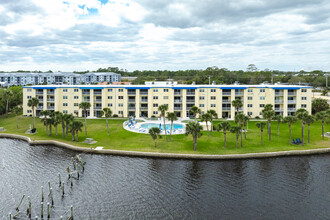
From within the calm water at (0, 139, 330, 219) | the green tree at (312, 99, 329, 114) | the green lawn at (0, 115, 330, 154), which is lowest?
the calm water at (0, 139, 330, 219)

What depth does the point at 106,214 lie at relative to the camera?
91.8 feet

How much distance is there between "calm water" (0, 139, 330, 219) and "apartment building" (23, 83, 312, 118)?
112 feet

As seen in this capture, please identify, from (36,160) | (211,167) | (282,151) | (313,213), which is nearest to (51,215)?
(36,160)

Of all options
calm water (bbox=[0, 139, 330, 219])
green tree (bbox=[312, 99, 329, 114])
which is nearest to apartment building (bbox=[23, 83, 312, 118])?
green tree (bbox=[312, 99, 329, 114])

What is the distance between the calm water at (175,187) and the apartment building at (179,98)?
112 feet

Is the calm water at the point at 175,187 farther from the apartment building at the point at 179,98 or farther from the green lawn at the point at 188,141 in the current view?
the apartment building at the point at 179,98

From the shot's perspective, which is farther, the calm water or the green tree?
the green tree

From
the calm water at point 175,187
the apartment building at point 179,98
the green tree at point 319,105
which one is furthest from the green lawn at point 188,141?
the green tree at point 319,105

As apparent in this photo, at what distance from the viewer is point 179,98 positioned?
80.5 meters

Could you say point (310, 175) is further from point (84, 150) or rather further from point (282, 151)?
point (84, 150)

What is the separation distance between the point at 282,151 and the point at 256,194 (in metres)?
18.7

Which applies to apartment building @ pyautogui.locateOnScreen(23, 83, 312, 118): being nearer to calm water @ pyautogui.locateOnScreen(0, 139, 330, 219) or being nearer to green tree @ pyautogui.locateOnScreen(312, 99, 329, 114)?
green tree @ pyautogui.locateOnScreen(312, 99, 329, 114)

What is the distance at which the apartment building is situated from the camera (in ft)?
258

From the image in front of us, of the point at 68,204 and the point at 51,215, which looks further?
the point at 68,204
